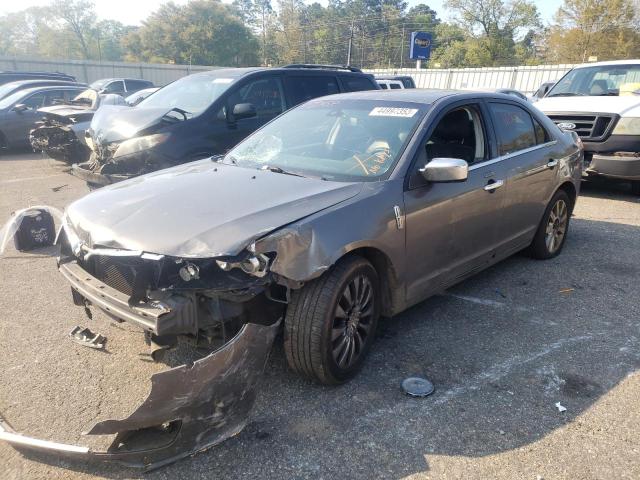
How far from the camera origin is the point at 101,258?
9.32 feet

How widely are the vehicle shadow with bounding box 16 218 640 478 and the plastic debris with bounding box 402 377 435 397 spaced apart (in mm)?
42

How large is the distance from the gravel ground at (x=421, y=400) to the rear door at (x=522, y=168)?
549 millimetres

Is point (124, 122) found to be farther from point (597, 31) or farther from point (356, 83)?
point (597, 31)

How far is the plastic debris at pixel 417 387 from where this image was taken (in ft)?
9.99

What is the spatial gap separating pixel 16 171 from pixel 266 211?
968 centimetres

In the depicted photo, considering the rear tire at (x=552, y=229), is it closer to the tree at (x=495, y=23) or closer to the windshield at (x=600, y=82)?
the windshield at (x=600, y=82)

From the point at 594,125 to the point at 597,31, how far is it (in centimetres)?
4176

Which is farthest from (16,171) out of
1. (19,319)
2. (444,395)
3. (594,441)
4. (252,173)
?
(594,441)

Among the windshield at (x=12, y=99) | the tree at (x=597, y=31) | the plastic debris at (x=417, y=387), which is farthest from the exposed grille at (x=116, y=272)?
the tree at (x=597, y=31)

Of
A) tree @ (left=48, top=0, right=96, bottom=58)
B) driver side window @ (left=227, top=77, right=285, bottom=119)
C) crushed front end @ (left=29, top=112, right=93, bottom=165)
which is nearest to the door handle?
driver side window @ (left=227, top=77, right=285, bottom=119)

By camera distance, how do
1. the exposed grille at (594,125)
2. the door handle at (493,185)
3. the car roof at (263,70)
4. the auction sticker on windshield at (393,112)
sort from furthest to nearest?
the exposed grille at (594,125) → the car roof at (263,70) → the door handle at (493,185) → the auction sticker on windshield at (393,112)

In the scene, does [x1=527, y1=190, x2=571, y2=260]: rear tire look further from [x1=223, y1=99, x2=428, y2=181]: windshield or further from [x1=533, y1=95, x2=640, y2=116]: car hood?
[x1=533, y1=95, x2=640, y2=116]: car hood

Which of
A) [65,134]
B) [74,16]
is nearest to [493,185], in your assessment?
[65,134]

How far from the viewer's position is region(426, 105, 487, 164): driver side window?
400 cm
